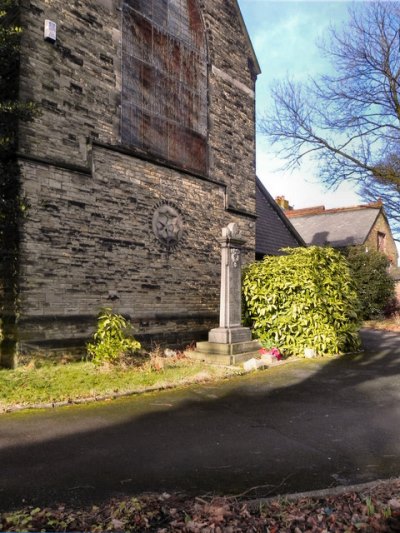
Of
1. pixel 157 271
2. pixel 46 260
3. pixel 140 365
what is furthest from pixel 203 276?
pixel 46 260

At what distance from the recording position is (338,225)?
32969 mm

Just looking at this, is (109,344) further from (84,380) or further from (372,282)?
(372,282)

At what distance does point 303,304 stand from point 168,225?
3.81 metres

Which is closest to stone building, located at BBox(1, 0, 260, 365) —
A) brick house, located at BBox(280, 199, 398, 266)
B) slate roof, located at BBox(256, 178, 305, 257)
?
slate roof, located at BBox(256, 178, 305, 257)

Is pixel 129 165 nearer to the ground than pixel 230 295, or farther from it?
farther from it

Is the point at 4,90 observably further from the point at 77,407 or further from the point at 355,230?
the point at 355,230

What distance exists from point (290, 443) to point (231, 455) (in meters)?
0.73

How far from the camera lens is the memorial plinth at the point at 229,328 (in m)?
9.20

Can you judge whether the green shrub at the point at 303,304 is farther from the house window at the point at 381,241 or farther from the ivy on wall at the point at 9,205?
the house window at the point at 381,241

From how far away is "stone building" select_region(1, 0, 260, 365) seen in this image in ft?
26.0

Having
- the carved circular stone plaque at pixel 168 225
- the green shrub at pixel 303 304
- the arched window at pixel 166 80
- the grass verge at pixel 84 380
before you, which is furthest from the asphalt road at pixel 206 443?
the arched window at pixel 166 80

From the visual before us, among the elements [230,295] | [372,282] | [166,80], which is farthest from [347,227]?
[230,295]

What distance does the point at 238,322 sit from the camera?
9781mm

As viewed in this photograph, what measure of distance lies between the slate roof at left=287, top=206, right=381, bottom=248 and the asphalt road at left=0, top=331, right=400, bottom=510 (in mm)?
24720
